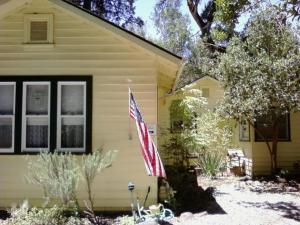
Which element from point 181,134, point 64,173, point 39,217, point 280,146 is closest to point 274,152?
point 280,146

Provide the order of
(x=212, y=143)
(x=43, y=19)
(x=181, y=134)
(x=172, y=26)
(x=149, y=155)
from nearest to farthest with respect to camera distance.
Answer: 1. (x=149, y=155)
2. (x=43, y=19)
3. (x=181, y=134)
4. (x=212, y=143)
5. (x=172, y=26)

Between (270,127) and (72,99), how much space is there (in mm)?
9311

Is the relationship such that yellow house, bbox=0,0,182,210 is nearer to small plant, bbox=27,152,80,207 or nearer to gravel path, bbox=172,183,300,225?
small plant, bbox=27,152,80,207

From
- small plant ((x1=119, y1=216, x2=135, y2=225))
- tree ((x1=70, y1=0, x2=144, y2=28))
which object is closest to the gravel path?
small plant ((x1=119, y1=216, x2=135, y2=225))

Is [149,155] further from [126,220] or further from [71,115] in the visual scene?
[71,115]

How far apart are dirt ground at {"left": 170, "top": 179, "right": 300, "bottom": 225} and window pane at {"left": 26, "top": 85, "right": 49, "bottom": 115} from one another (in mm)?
4079

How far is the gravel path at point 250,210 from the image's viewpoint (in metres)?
9.30

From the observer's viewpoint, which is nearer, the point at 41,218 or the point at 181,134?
the point at 41,218

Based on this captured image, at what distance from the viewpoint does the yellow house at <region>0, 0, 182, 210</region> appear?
1045 centimetres

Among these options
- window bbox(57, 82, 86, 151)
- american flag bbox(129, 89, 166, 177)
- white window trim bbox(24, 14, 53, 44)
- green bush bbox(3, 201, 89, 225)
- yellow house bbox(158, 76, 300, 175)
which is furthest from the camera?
yellow house bbox(158, 76, 300, 175)

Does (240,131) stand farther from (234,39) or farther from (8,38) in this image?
(8,38)

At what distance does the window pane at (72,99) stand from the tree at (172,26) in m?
27.9

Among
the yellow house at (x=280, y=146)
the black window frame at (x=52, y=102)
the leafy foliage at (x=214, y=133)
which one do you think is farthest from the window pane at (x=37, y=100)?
the leafy foliage at (x=214, y=133)

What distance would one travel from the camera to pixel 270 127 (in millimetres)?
17172
